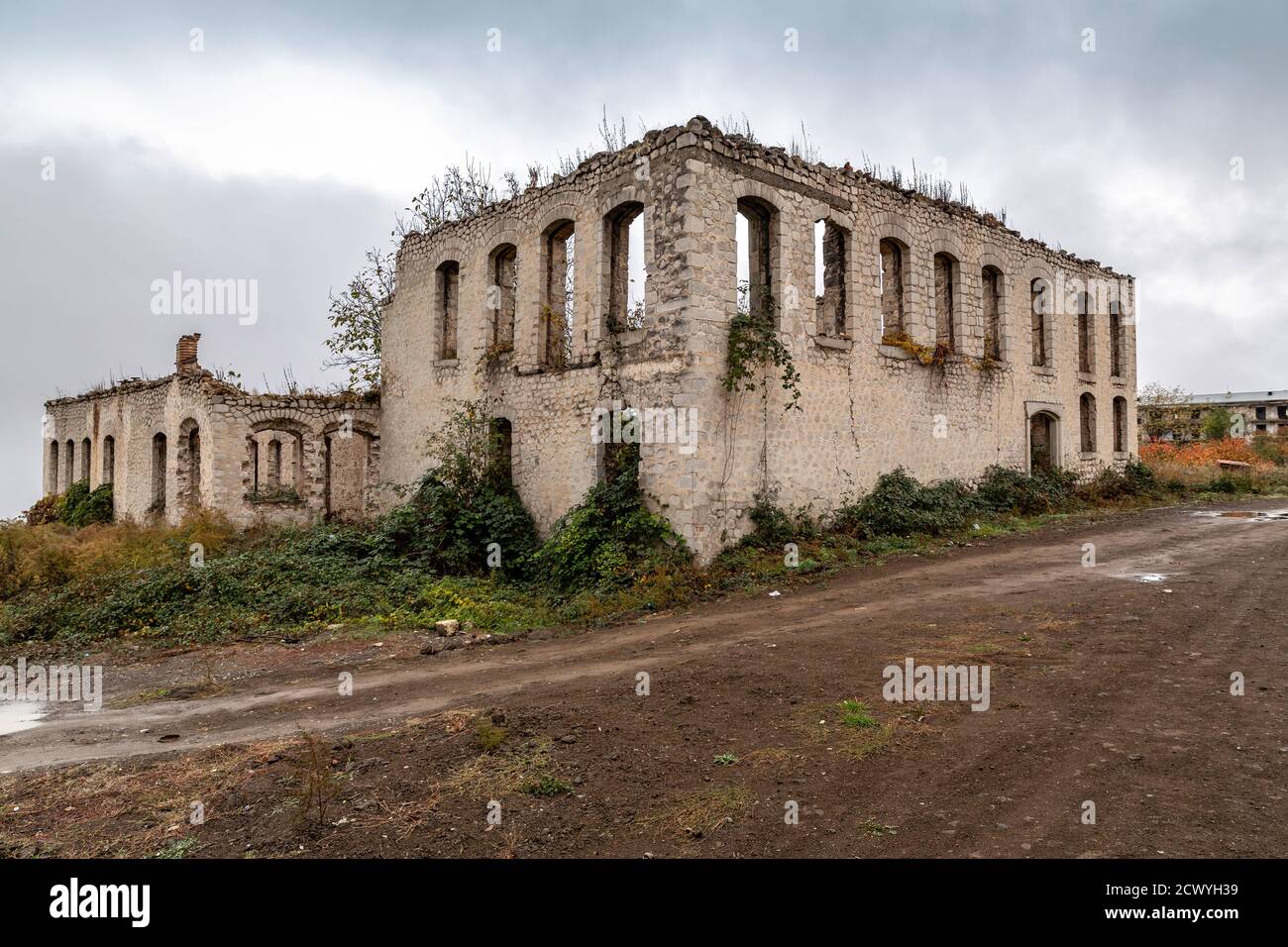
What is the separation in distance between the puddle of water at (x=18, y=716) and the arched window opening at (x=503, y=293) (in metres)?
9.81

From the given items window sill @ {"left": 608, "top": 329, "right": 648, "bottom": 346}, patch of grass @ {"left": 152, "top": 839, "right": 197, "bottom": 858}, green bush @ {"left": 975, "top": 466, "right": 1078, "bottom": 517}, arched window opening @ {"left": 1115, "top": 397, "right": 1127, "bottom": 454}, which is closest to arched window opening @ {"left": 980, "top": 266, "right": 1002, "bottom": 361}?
green bush @ {"left": 975, "top": 466, "right": 1078, "bottom": 517}

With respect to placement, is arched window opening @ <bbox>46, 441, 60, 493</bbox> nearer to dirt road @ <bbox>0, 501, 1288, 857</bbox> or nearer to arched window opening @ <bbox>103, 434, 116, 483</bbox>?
arched window opening @ <bbox>103, 434, 116, 483</bbox>

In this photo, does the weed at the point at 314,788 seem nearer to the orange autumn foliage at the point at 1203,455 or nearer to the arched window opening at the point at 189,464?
the arched window opening at the point at 189,464

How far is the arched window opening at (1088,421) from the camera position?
65.2 ft

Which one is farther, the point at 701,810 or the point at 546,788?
the point at 546,788

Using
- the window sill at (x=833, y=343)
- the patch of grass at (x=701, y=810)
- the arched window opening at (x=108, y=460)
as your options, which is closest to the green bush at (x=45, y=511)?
the arched window opening at (x=108, y=460)

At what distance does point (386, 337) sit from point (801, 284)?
11.2 m

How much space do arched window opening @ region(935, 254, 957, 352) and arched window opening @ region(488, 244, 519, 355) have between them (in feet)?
30.0

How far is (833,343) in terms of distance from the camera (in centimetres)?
1313

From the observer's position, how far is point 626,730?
17.9 feet

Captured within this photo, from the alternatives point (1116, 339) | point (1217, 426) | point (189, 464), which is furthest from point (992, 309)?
point (1217, 426)

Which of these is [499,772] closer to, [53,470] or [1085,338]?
[1085,338]

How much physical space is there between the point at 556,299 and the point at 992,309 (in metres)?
10.2
